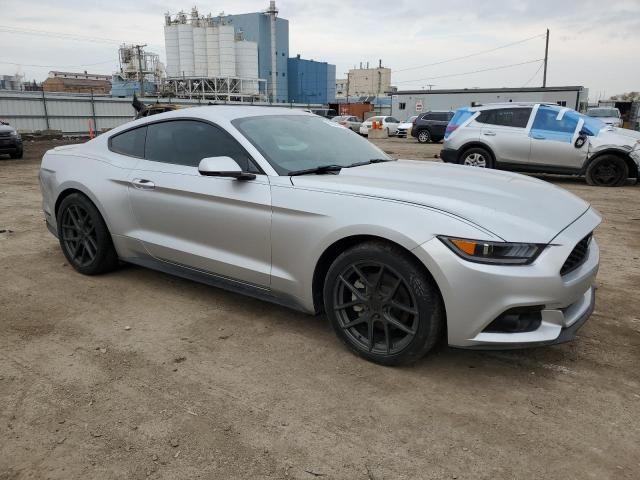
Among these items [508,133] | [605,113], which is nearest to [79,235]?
[508,133]

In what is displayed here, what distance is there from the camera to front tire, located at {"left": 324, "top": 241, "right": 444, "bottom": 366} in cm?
275

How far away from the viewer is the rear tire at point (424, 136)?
26906 millimetres

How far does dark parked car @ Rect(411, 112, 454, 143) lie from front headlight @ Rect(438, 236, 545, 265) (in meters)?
24.9

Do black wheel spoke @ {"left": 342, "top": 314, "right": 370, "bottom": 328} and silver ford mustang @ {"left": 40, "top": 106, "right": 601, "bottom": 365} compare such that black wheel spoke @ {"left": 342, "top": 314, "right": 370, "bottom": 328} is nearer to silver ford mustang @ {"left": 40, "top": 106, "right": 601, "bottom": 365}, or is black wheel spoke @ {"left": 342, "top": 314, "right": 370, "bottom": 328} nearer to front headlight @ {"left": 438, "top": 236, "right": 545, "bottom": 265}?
silver ford mustang @ {"left": 40, "top": 106, "right": 601, "bottom": 365}

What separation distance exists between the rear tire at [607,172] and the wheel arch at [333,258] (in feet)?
28.6

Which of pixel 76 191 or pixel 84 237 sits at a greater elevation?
pixel 76 191

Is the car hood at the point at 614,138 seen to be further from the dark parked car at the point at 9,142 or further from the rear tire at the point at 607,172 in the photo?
the dark parked car at the point at 9,142

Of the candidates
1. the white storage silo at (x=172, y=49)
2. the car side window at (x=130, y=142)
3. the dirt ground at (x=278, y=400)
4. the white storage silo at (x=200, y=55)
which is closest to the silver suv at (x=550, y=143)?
the dirt ground at (x=278, y=400)

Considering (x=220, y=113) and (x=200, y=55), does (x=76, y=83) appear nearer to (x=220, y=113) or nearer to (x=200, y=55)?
(x=200, y=55)

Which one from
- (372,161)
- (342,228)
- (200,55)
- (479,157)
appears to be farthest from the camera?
(200,55)

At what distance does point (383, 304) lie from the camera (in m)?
2.91

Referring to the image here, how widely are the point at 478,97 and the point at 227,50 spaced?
31.1 meters

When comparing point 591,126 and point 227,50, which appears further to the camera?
point 227,50

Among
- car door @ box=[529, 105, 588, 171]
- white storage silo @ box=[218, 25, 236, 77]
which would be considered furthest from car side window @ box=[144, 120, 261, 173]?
white storage silo @ box=[218, 25, 236, 77]
